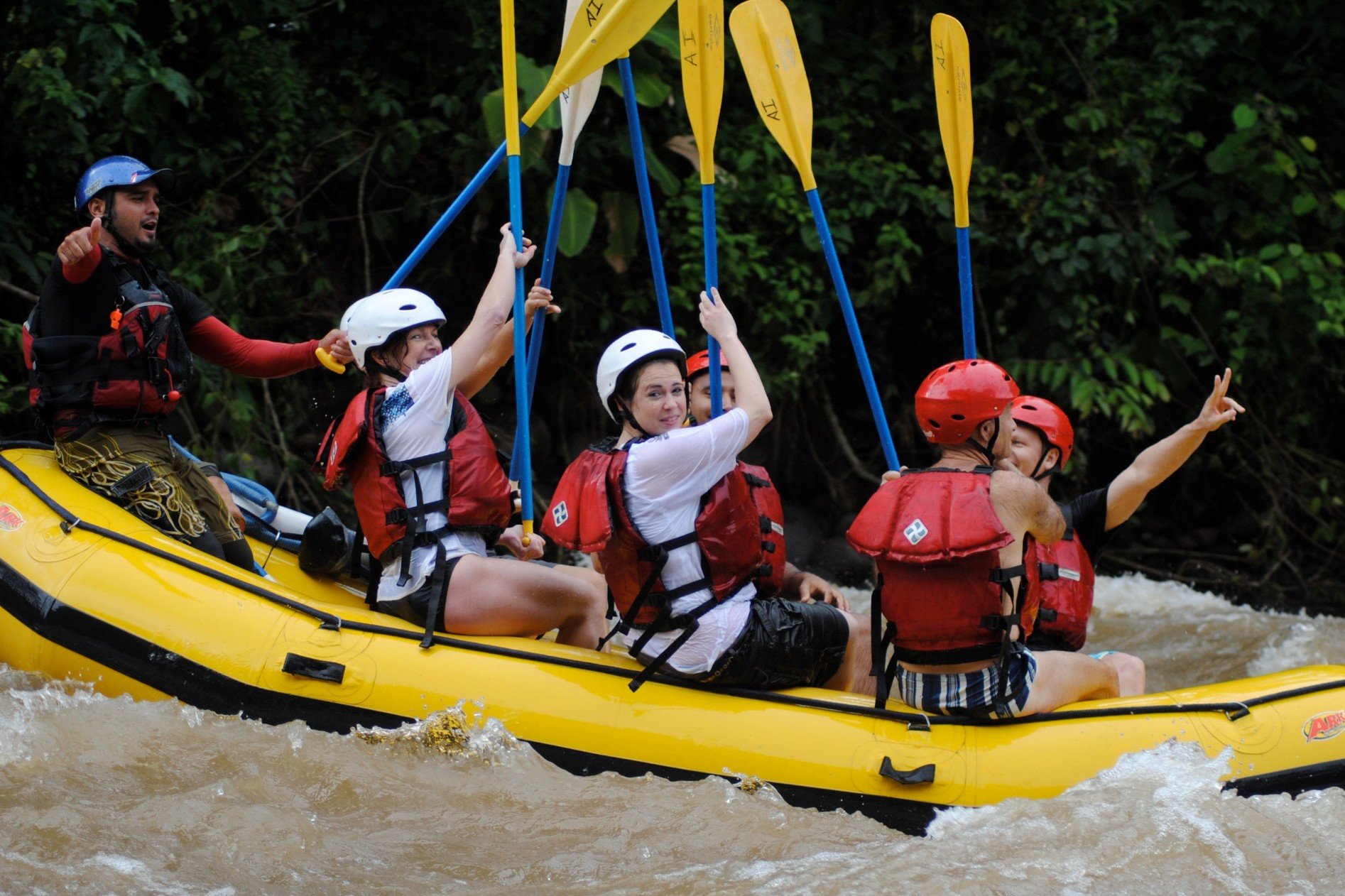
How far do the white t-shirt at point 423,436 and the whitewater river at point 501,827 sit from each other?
510mm

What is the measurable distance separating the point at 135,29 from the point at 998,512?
4862mm

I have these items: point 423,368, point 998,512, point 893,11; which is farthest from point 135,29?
point 998,512

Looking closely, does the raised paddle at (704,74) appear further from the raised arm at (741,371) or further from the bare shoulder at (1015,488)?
the bare shoulder at (1015,488)

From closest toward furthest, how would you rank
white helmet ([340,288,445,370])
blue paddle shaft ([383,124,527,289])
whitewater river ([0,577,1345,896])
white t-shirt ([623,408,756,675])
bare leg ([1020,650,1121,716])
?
whitewater river ([0,577,1345,896]) → white t-shirt ([623,408,756,675]) → bare leg ([1020,650,1121,716]) → white helmet ([340,288,445,370]) → blue paddle shaft ([383,124,527,289])

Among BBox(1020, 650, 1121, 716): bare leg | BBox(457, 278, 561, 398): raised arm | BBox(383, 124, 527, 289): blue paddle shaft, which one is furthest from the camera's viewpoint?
BBox(383, 124, 527, 289): blue paddle shaft

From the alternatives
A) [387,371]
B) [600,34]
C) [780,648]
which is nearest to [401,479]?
[387,371]

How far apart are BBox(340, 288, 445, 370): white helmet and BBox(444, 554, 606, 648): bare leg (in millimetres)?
676

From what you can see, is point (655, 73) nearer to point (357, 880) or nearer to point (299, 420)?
point (299, 420)

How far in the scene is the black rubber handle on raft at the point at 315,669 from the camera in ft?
12.1

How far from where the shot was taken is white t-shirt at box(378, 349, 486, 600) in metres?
3.73

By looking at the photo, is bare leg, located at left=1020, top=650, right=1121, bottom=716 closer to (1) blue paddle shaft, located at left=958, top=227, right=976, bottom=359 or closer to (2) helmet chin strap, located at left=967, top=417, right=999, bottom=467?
(2) helmet chin strap, located at left=967, top=417, right=999, bottom=467


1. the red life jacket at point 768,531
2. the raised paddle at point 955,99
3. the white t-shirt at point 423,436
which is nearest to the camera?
the white t-shirt at point 423,436

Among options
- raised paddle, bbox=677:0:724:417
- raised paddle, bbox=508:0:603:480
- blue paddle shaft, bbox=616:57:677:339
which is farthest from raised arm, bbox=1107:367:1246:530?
raised paddle, bbox=508:0:603:480

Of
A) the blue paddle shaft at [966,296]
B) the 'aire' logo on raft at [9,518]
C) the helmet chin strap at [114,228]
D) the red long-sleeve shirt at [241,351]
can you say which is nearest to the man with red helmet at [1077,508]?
the blue paddle shaft at [966,296]
